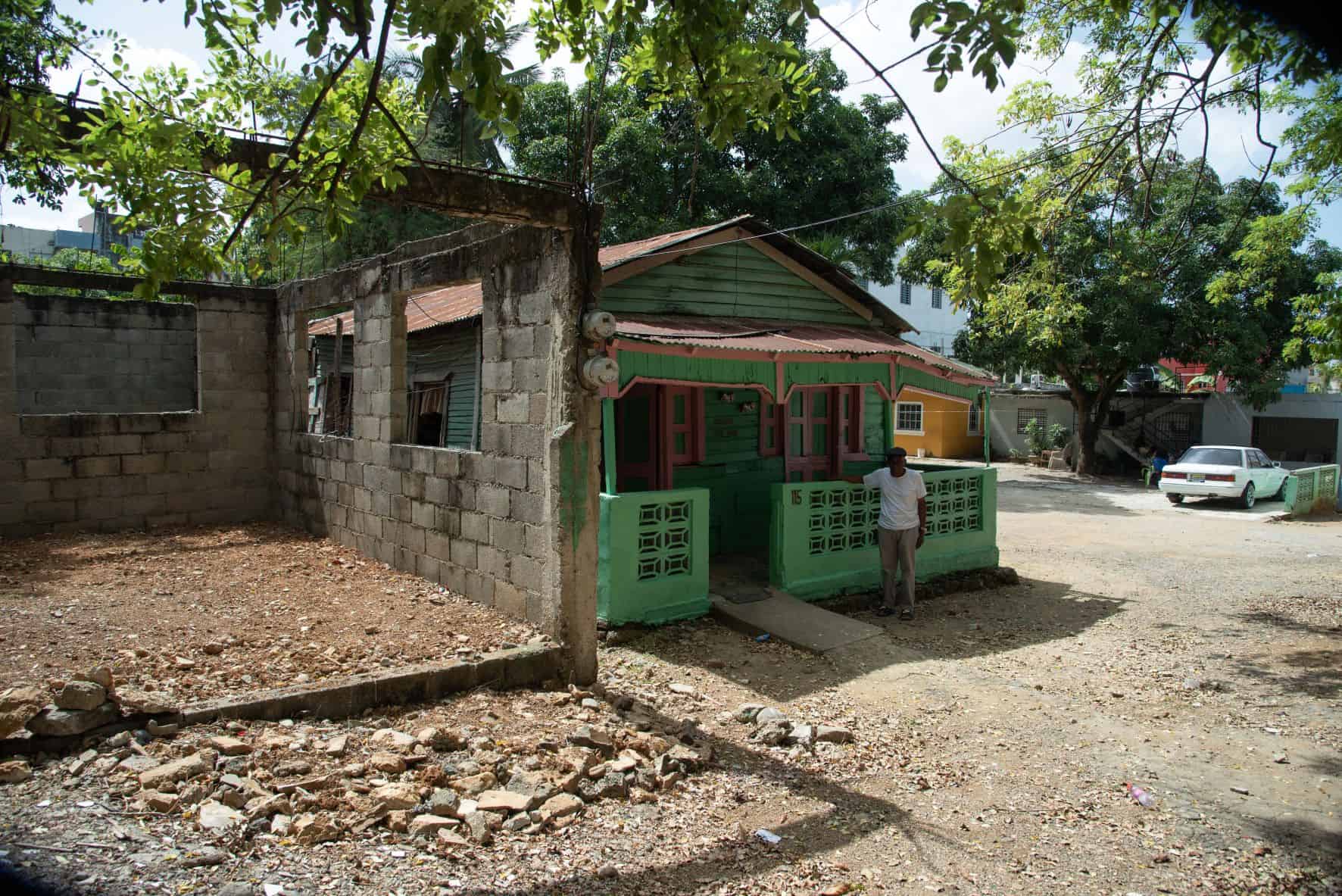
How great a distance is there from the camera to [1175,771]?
5.27 meters

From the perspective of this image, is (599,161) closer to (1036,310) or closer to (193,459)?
(1036,310)

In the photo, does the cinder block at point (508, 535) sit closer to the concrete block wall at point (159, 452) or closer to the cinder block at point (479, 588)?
the cinder block at point (479, 588)

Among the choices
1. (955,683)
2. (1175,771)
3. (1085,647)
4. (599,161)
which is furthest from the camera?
(599,161)

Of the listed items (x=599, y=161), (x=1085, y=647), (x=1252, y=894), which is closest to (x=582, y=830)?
(x=1252, y=894)

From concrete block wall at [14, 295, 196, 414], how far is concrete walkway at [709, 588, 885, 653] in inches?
403

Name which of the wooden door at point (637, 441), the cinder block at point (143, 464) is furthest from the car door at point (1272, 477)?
the cinder block at point (143, 464)

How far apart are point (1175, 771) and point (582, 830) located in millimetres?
3620

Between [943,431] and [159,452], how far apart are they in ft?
81.8

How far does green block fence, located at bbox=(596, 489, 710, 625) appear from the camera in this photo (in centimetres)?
752

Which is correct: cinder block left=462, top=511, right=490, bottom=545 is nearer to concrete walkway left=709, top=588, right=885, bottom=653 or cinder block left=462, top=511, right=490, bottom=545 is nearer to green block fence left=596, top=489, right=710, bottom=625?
green block fence left=596, top=489, right=710, bottom=625

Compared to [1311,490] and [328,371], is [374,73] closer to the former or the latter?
[328,371]

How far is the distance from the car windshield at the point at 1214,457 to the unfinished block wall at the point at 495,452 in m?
18.7

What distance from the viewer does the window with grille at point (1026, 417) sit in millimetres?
30312

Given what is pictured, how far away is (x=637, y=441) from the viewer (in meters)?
9.88
